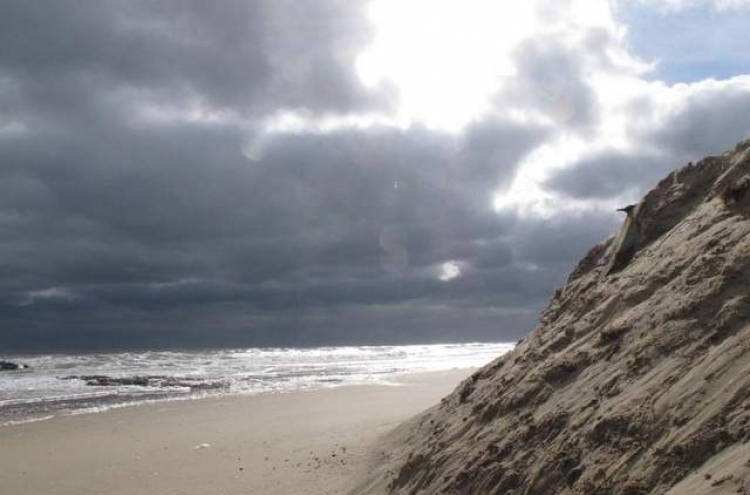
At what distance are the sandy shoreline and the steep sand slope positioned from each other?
8.27 feet

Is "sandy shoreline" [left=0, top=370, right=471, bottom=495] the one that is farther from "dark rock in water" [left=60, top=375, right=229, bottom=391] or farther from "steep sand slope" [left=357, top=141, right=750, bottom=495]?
"dark rock in water" [left=60, top=375, right=229, bottom=391]

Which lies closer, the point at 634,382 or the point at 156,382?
the point at 634,382

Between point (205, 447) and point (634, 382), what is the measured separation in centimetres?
1203

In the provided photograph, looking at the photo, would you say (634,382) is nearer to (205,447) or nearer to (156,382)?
(205,447)

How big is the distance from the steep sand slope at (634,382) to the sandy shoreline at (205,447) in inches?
99.3

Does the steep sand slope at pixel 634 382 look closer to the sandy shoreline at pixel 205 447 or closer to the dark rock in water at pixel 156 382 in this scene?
the sandy shoreline at pixel 205 447

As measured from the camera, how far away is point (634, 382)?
247 inches

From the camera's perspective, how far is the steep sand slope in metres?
5.12

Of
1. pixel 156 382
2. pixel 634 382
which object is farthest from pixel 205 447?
pixel 156 382

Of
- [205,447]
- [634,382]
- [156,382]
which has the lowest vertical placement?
[156,382]

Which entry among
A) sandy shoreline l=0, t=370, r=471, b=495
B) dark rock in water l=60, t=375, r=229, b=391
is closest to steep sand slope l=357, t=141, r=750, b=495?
sandy shoreline l=0, t=370, r=471, b=495

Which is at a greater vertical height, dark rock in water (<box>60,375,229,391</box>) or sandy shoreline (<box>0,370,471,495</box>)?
sandy shoreline (<box>0,370,471,495</box>)

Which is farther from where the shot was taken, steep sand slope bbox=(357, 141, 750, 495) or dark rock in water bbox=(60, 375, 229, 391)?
dark rock in water bbox=(60, 375, 229, 391)

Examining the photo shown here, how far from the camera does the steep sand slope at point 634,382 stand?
5.12m
